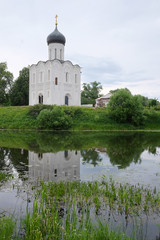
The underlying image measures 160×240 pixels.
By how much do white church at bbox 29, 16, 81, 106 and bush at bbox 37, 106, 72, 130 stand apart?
7.66 meters

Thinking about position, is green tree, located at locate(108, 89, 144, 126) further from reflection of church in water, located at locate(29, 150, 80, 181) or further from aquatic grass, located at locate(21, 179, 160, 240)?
aquatic grass, located at locate(21, 179, 160, 240)

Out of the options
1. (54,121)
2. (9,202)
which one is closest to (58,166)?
(9,202)

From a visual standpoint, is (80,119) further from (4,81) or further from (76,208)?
(76,208)

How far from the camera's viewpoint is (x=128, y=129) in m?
29.4

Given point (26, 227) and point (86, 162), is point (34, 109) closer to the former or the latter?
point (86, 162)

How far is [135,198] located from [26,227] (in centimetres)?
250

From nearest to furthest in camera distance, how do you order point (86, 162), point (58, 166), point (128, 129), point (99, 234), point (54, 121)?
point (99, 234) → point (58, 166) → point (86, 162) → point (54, 121) → point (128, 129)

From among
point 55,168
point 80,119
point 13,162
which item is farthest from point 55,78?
point 55,168

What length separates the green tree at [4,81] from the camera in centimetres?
4317

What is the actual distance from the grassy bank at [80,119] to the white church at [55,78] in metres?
4.81

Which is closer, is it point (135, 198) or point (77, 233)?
point (77, 233)

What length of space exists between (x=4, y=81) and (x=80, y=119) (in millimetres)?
21605

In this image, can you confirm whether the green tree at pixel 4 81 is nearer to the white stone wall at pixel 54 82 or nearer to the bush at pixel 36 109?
the white stone wall at pixel 54 82

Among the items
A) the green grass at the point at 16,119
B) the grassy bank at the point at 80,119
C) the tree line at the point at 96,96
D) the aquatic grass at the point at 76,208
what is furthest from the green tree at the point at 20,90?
the aquatic grass at the point at 76,208
